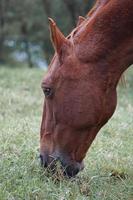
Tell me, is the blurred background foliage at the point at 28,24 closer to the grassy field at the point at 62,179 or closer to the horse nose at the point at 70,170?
the grassy field at the point at 62,179

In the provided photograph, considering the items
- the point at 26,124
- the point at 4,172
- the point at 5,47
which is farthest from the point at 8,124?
the point at 5,47

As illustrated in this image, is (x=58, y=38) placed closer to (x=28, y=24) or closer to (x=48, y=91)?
(x=48, y=91)

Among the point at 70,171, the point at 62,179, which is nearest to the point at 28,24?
the point at 70,171

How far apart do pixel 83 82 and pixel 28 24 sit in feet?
73.7

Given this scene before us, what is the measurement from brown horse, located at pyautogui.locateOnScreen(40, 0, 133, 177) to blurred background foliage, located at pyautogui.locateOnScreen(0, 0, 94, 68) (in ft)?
57.2

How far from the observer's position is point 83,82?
387cm

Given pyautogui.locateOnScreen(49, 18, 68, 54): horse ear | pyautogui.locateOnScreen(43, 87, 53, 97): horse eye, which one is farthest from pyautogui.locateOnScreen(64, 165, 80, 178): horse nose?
pyautogui.locateOnScreen(49, 18, 68, 54): horse ear

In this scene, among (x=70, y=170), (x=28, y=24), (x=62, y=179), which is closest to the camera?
(x=62, y=179)

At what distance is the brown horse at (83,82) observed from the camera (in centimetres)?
387

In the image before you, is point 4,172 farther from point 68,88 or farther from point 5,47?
point 5,47

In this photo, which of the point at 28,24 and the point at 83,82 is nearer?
the point at 83,82

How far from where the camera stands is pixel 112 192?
3770mm

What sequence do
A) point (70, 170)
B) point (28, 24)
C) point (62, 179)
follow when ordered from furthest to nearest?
point (28, 24), point (70, 170), point (62, 179)

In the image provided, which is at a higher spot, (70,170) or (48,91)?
(48,91)
